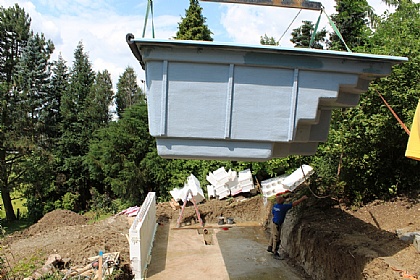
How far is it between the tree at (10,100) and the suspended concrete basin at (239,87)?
20.6 m

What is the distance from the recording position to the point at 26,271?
23.7ft

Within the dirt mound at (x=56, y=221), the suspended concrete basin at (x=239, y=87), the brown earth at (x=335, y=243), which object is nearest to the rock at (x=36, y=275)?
the brown earth at (x=335, y=243)

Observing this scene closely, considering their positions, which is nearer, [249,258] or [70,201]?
[249,258]

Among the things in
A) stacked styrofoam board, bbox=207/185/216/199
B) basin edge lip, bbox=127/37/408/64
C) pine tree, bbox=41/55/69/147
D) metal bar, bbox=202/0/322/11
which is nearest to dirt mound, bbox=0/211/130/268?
stacked styrofoam board, bbox=207/185/216/199

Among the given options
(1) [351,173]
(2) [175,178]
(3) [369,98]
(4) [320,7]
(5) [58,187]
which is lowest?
(5) [58,187]

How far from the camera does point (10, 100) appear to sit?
848 inches

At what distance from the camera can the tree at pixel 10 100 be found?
20562mm

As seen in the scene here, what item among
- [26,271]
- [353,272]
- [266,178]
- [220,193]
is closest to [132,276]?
[26,271]

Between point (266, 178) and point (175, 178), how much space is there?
16.9 feet

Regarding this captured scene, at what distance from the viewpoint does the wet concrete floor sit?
786cm

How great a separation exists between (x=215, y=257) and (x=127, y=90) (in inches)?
1144

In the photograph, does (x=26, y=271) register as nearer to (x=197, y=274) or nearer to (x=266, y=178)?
(x=197, y=274)

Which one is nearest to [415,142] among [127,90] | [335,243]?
[335,243]

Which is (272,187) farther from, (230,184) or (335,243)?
(335,243)
